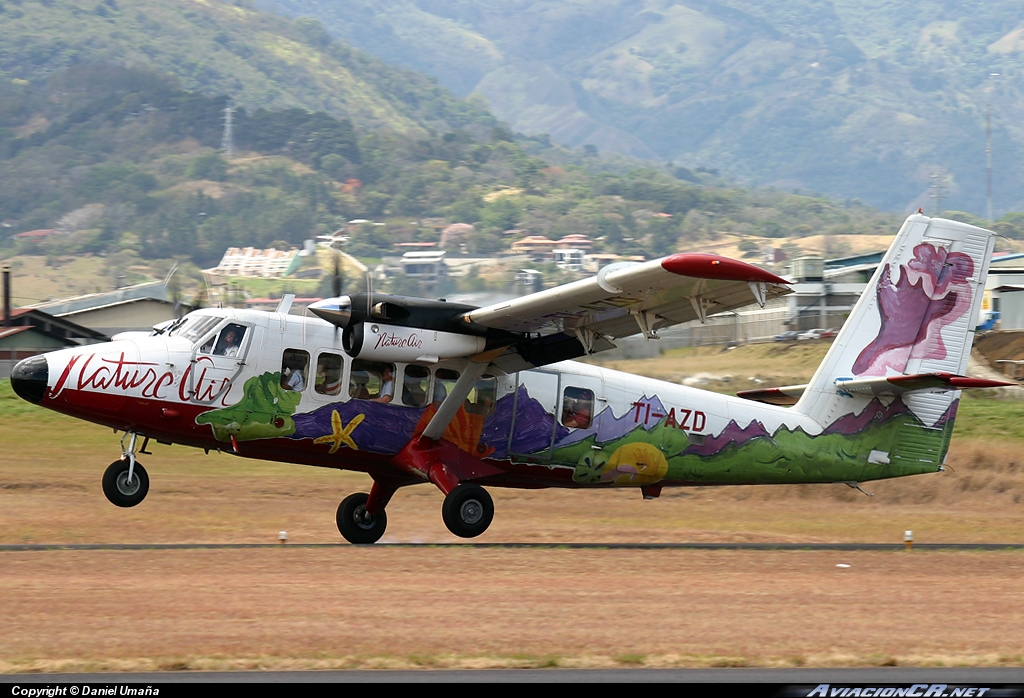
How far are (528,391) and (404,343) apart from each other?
244 centimetres

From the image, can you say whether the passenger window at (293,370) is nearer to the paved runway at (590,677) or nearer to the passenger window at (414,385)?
the passenger window at (414,385)

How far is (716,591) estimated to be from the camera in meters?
13.8

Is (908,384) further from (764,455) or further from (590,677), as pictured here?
(590,677)

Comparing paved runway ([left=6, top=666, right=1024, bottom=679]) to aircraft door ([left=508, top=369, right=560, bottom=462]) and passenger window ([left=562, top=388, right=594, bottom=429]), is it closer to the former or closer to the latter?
aircraft door ([left=508, top=369, right=560, bottom=462])

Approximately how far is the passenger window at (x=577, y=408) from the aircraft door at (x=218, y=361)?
4.65 m

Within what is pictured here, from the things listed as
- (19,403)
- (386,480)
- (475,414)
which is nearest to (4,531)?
(386,480)

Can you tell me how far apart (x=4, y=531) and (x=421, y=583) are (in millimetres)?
8762

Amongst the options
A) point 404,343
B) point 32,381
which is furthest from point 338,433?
point 32,381

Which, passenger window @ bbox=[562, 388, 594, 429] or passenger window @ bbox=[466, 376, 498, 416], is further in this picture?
passenger window @ bbox=[562, 388, 594, 429]

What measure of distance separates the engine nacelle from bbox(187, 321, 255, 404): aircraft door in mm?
1575

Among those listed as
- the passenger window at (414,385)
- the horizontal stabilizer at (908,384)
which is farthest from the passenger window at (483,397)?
the horizontal stabilizer at (908,384)

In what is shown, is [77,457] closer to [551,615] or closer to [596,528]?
[596,528]

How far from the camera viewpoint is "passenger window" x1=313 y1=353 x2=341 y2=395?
17047 mm

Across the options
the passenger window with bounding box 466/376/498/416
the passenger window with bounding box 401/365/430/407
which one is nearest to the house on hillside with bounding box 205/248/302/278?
the passenger window with bounding box 466/376/498/416
